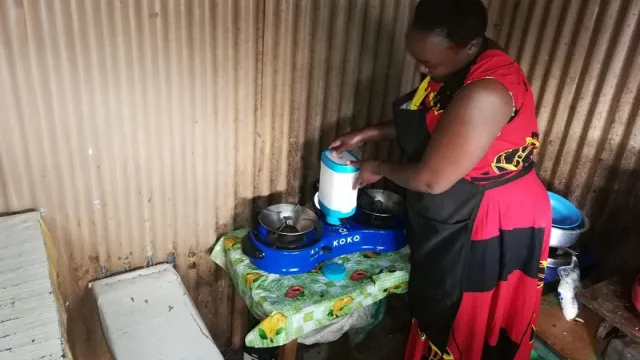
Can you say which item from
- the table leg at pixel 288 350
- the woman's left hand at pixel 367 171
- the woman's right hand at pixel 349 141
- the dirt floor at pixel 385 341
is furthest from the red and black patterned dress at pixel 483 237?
the dirt floor at pixel 385 341

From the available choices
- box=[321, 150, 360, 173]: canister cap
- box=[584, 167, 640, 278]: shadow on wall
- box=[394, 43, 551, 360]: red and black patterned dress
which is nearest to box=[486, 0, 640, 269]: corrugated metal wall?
box=[584, 167, 640, 278]: shadow on wall

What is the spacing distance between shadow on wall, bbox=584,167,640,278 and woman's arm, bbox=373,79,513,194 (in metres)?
0.73

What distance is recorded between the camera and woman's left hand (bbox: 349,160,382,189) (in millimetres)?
1569

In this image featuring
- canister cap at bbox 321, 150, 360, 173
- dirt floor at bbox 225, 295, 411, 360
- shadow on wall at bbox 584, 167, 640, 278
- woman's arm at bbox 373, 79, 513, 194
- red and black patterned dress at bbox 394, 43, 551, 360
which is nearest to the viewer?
woman's arm at bbox 373, 79, 513, 194

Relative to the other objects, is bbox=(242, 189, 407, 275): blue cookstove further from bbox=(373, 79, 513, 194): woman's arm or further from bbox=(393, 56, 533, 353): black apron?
bbox=(373, 79, 513, 194): woman's arm

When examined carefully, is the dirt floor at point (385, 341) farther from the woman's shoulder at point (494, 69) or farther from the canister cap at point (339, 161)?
the woman's shoulder at point (494, 69)

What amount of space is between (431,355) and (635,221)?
2.62 feet

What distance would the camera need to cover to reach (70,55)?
1400mm

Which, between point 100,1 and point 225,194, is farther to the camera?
point 225,194

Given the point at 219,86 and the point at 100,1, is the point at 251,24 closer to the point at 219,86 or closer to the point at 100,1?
the point at 219,86

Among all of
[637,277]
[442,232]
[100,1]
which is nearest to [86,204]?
[100,1]

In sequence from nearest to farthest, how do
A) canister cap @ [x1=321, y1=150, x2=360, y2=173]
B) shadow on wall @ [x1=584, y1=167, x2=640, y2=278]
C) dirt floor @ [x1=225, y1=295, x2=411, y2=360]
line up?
canister cap @ [x1=321, y1=150, x2=360, y2=173], shadow on wall @ [x1=584, y1=167, x2=640, y2=278], dirt floor @ [x1=225, y1=295, x2=411, y2=360]

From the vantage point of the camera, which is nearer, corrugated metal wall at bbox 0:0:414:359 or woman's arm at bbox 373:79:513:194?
woman's arm at bbox 373:79:513:194

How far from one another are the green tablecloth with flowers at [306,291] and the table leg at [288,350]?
0.06m
